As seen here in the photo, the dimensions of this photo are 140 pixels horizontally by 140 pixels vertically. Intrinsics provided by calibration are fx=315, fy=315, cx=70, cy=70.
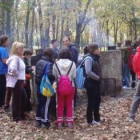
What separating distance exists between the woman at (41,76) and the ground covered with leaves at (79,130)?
0.18 meters

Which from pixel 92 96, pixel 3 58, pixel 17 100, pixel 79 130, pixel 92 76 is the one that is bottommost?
→ pixel 79 130

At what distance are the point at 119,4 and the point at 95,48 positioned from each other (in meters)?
23.6

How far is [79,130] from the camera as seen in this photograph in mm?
6293

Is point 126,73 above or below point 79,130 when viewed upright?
above

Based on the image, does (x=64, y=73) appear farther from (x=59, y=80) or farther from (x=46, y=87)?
(x=46, y=87)

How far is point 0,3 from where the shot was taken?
557 inches

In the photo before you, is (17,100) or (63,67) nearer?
(63,67)

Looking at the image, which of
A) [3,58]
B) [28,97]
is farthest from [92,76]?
[3,58]

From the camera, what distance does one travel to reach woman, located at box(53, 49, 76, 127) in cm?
630

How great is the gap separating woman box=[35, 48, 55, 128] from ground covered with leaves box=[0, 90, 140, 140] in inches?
7.2

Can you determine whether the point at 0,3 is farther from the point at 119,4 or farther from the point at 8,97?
the point at 119,4

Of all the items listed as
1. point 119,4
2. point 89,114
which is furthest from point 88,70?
point 119,4

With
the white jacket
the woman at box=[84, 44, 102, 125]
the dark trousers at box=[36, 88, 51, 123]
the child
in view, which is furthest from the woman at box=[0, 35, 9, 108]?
the woman at box=[84, 44, 102, 125]

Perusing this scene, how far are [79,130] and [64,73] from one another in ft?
3.87
